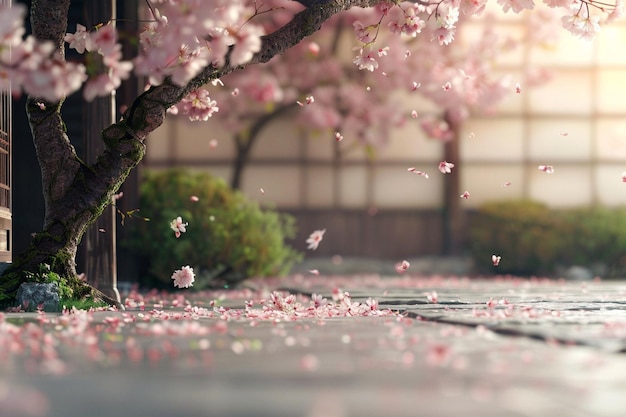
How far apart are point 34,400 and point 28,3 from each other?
694 cm

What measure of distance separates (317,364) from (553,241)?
8.80 m

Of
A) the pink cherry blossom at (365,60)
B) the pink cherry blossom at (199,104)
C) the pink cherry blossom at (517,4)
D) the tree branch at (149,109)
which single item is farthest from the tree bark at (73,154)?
the pink cherry blossom at (517,4)

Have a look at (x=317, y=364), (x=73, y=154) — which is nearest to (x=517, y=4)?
(x=73, y=154)

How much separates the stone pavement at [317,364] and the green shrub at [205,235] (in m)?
3.20

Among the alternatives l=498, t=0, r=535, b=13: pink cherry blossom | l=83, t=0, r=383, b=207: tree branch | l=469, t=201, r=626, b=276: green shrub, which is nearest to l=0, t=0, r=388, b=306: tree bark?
l=83, t=0, r=383, b=207: tree branch

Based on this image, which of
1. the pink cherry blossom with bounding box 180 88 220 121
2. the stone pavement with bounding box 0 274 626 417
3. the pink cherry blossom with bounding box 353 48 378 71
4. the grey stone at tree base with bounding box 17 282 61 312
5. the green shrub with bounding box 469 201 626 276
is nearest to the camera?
the stone pavement with bounding box 0 274 626 417

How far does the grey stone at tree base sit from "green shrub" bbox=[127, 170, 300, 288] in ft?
9.54

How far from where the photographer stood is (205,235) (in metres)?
9.16

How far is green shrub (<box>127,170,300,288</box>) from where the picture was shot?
914 cm

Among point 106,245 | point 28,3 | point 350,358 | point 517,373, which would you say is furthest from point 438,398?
point 28,3

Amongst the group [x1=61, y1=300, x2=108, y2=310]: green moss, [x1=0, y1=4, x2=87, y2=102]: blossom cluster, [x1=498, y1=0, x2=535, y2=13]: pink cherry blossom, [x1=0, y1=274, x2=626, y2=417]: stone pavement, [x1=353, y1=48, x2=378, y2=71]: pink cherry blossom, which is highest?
[x1=498, y1=0, x2=535, y2=13]: pink cherry blossom

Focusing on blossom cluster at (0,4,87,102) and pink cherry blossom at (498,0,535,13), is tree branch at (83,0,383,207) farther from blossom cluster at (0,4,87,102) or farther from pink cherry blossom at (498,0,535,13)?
blossom cluster at (0,4,87,102)

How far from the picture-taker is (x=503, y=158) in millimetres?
13266

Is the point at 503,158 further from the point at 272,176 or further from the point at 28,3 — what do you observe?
the point at 28,3
